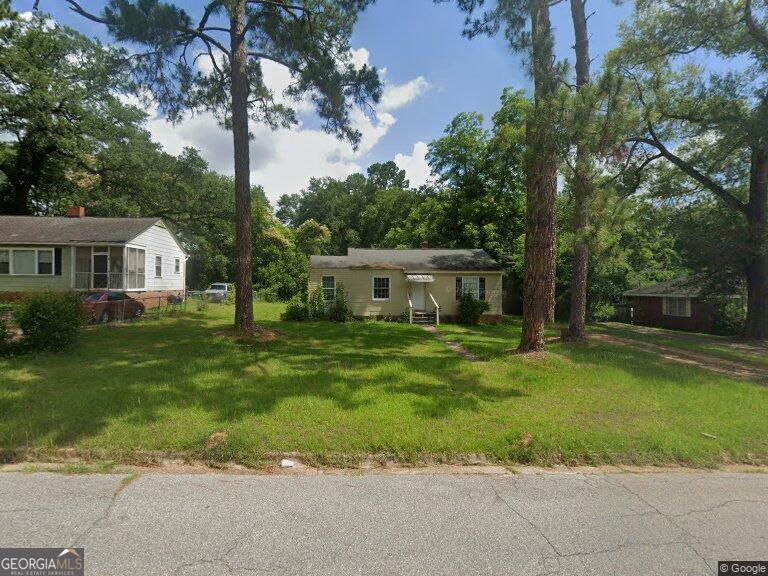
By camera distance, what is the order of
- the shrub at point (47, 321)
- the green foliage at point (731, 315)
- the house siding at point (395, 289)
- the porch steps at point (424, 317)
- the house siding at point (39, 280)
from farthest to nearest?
the green foliage at point (731, 315), the house siding at point (395, 289), the porch steps at point (424, 317), the house siding at point (39, 280), the shrub at point (47, 321)

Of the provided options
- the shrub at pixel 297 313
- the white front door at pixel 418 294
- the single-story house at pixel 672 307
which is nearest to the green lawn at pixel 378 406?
the shrub at pixel 297 313

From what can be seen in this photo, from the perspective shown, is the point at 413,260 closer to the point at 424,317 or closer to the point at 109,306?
the point at 424,317

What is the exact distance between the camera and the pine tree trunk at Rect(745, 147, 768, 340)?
51.0 feet

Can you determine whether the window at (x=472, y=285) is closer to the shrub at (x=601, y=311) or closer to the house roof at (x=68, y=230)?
the shrub at (x=601, y=311)

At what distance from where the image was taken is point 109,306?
14.7m

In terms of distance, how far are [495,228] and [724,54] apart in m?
13.6

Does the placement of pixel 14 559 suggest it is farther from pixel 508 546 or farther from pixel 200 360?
pixel 200 360

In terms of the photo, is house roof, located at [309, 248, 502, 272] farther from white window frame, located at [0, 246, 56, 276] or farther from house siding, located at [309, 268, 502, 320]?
white window frame, located at [0, 246, 56, 276]

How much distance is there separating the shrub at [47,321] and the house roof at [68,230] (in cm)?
1166

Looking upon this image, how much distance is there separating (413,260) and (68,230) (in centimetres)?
1865

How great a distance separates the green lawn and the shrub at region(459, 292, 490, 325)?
379 inches

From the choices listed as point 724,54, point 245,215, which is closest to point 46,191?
point 245,215

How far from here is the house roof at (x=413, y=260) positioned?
19.2 metres

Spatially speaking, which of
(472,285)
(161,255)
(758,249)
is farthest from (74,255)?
(758,249)
